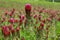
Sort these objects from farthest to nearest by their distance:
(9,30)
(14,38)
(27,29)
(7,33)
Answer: (27,29) < (14,38) < (9,30) < (7,33)

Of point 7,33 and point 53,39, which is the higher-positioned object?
point 7,33

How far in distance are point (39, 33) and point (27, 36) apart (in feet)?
3.82

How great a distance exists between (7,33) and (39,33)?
0.65 metres

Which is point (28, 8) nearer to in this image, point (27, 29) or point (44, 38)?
point (44, 38)

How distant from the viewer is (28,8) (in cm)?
292

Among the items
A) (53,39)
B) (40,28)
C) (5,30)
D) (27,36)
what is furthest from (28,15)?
(27,36)

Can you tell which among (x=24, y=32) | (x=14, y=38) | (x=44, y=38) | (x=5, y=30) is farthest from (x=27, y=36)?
(x=5, y=30)

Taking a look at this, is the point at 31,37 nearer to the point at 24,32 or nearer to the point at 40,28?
the point at 24,32

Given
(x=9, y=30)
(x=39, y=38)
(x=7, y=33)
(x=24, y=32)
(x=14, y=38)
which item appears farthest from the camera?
(x=24, y=32)

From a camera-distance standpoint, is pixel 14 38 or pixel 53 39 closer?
pixel 14 38

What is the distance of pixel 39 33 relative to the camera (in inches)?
122

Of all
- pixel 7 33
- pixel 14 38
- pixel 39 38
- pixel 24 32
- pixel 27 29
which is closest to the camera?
pixel 7 33

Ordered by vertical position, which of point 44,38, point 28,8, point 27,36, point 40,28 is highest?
point 28,8

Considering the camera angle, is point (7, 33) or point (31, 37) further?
point (31, 37)
